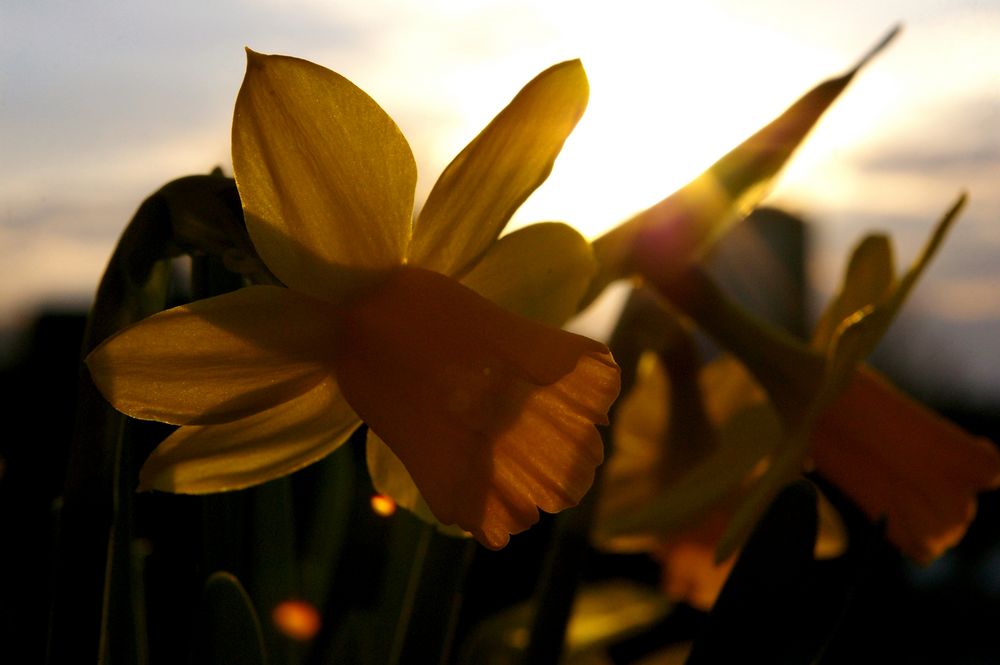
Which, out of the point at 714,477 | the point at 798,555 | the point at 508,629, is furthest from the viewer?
the point at 508,629

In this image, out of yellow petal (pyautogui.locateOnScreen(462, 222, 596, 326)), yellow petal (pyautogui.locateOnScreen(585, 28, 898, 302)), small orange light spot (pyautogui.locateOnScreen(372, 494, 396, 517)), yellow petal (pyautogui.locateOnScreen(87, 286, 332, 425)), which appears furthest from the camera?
small orange light spot (pyautogui.locateOnScreen(372, 494, 396, 517))

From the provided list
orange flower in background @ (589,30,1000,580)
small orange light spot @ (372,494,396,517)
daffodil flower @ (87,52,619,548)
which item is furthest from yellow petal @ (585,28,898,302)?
small orange light spot @ (372,494,396,517)

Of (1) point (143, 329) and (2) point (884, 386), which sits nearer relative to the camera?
(1) point (143, 329)

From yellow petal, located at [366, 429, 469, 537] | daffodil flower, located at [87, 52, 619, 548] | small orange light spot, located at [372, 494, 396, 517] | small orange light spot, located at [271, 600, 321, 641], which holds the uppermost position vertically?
daffodil flower, located at [87, 52, 619, 548]

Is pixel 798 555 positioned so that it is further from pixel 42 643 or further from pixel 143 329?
pixel 42 643

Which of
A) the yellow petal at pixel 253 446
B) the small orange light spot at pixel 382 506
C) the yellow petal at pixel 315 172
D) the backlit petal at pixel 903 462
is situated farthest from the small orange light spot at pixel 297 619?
the backlit petal at pixel 903 462

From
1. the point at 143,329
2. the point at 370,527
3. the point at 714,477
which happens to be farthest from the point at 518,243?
the point at 370,527

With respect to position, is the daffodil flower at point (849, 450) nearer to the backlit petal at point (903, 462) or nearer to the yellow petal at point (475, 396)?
the backlit petal at point (903, 462)

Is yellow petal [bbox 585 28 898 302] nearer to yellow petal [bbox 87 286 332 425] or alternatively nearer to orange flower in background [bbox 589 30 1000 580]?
orange flower in background [bbox 589 30 1000 580]
